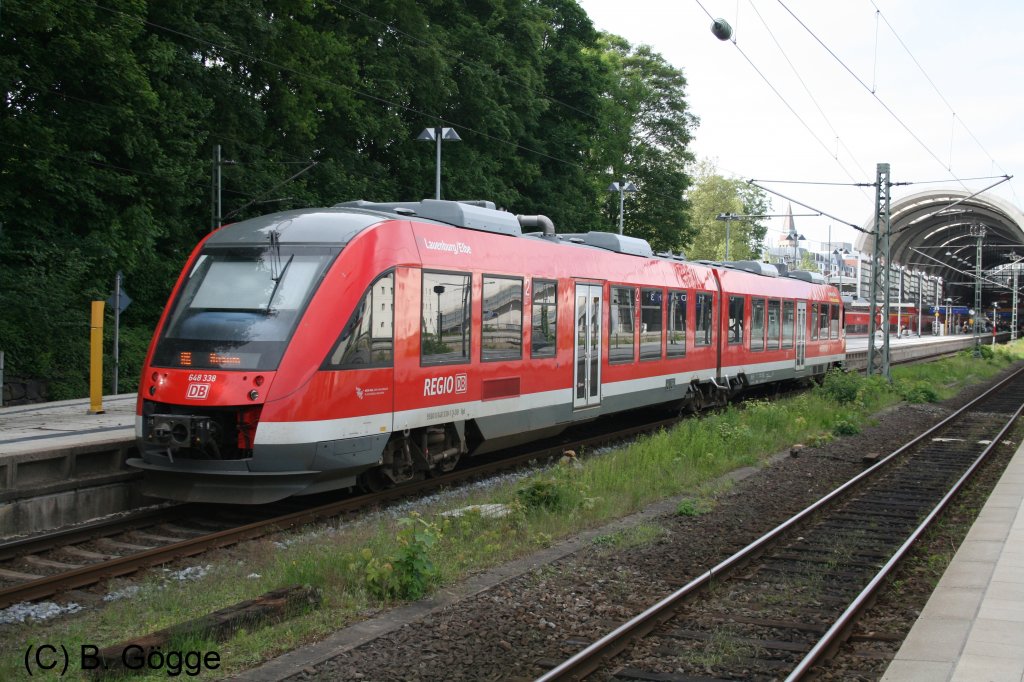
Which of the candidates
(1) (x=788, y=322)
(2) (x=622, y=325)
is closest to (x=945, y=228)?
(1) (x=788, y=322)

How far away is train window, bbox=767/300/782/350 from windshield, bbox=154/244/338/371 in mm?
16028

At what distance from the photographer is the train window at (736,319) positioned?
69.6ft

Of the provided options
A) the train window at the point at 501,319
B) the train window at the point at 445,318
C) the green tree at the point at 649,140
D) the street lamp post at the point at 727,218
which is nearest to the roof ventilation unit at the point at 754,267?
the street lamp post at the point at 727,218

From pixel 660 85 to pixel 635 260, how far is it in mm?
40486

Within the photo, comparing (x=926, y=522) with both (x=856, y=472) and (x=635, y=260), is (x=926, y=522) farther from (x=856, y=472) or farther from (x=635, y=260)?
(x=635, y=260)

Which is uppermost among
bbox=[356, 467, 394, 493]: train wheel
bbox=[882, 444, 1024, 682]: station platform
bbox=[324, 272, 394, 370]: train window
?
bbox=[324, 272, 394, 370]: train window

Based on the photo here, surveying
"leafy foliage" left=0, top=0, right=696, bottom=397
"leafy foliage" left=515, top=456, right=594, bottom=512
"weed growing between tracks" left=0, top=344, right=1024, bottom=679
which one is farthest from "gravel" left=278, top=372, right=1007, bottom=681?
"leafy foliage" left=0, top=0, right=696, bottom=397

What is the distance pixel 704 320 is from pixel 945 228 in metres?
84.2

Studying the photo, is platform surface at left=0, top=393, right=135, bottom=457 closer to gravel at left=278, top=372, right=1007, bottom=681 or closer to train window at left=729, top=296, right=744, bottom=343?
gravel at left=278, top=372, right=1007, bottom=681

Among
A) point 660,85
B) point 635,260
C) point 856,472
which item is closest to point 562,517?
point 856,472

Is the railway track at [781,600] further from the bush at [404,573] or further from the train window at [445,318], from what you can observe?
the train window at [445,318]

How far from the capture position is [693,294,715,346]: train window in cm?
1942

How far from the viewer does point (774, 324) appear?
24.1 metres

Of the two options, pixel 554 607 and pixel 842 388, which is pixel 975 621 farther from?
pixel 842 388
